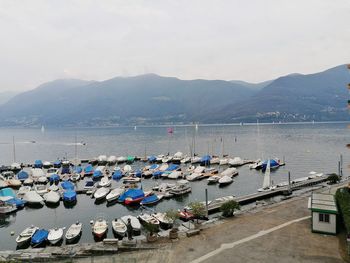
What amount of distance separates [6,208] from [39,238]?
17663mm

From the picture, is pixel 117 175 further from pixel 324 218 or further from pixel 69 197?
pixel 324 218

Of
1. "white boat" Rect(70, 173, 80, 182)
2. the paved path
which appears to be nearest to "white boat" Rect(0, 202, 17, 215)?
"white boat" Rect(70, 173, 80, 182)

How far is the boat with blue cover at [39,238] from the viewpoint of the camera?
32.9m

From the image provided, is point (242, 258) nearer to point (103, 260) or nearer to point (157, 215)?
point (103, 260)

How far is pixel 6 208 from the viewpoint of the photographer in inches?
1831

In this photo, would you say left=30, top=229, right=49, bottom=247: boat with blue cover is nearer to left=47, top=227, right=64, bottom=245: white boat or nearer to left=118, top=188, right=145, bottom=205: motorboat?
left=47, top=227, right=64, bottom=245: white boat

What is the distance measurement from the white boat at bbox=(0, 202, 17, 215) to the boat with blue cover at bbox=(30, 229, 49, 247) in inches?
626

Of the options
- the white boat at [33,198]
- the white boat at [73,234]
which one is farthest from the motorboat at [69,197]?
the white boat at [73,234]

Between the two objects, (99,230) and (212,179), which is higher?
(99,230)

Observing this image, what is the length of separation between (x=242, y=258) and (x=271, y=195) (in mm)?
27163

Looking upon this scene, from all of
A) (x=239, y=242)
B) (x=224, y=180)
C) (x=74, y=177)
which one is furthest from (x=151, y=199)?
(x=74, y=177)

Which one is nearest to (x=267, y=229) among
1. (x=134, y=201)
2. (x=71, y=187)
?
(x=134, y=201)

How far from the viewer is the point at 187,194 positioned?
181 feet

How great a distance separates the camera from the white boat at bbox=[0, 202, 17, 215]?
151 ft
